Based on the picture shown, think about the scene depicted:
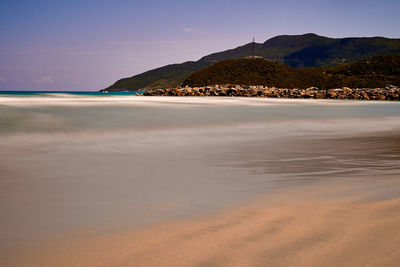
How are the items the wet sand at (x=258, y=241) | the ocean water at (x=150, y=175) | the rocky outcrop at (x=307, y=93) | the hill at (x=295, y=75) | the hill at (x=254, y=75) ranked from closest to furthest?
the wet sand at (x=258, y=241)
the ocean water at (x=150, y=175)
the rocky outcrop at (x=307, y=93)
the hill at (x=295, y=75)
the hill at (x=254, y=75)

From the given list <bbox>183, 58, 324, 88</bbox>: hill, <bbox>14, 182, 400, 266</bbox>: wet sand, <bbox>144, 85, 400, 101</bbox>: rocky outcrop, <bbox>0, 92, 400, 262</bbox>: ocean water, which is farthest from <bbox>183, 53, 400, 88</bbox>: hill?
<bbox>14, 182, 400, 266</bbox>: wet sand

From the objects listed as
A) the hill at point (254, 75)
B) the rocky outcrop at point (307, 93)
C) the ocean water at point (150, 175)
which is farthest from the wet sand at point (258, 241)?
the hill at point (254, 75)

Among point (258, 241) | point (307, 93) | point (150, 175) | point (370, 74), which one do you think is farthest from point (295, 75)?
point (258, 241)

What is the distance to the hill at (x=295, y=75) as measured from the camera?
6525 cm

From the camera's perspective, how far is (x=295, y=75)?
72.5 m

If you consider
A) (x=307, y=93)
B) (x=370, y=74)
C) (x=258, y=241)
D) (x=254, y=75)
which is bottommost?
(x=258, y=241)

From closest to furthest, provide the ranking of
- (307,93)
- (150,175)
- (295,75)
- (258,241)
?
(258,241) < (150,175) < (307,93) < (295,75)

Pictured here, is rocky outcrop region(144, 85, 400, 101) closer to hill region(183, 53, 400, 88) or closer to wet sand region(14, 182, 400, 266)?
hill region(183, 53, 400, 88)

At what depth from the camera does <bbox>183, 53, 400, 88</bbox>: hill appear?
65.2 m

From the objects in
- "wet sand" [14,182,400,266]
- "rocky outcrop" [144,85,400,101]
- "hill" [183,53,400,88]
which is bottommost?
"wet sand" [14,182,400,266]

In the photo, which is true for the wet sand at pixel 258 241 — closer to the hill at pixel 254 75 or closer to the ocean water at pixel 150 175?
the ocean water at pixel 150 175

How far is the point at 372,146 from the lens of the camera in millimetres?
6125

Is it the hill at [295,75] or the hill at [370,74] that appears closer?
the hill at [370,74]

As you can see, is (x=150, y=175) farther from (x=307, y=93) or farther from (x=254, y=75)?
(x=254, y=75)
